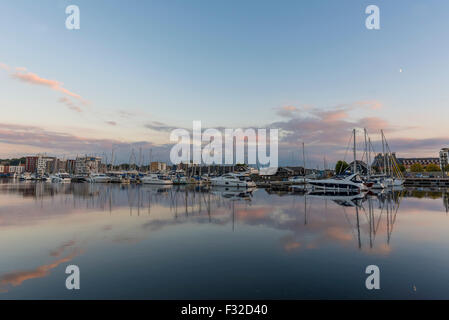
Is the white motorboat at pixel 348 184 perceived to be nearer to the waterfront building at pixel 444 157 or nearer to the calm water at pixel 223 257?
the calm water at pixel 223 257

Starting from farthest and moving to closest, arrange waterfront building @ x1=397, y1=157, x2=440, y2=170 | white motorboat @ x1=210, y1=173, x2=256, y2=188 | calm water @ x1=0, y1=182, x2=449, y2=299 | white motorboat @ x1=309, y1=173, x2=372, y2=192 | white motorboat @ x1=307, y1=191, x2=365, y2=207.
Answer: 1. waterfront building @ x1=397, y1=157, x2=440, y2=170
2. white motorboat @ x1=210, y1=173, x2=256, y2=188
3. white motorboat @ x1=309, y1=173, x2=372, y2=192
4. white motorboat @ x1=307, y1=191, x2=365, y2=207
5. calm water @ x1=0, y1=182, x2=449, y2=299

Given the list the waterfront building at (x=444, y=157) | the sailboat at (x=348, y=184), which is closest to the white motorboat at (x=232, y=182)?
the sailboat at (x=348, y=184)

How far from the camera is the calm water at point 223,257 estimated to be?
8.52m

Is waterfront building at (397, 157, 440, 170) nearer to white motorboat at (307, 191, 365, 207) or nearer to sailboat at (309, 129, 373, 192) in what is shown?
sailboat at (309, 129, 373, 192)

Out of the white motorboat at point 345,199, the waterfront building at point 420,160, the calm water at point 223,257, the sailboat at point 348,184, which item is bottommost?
the white motorboat at point 345,199

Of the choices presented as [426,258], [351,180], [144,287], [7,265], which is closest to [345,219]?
[426,258]

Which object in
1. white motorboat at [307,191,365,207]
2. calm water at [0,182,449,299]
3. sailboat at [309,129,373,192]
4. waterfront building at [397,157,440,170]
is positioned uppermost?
waterfront building at [397,157,440,170]

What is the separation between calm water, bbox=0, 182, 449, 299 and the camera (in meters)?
8.52

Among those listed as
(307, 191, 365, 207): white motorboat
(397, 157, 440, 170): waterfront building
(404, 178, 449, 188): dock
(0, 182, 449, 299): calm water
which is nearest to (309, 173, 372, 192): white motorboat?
(307, 191, 365, 207): white motorboat

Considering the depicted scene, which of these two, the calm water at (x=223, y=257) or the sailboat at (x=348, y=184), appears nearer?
the calm water at (x=223, y=257)

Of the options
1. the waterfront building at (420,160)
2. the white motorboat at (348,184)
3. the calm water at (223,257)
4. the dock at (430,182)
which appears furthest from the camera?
the waterfront building at (420,160)

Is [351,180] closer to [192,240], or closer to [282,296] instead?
[192,240]

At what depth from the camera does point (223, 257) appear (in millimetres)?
11961

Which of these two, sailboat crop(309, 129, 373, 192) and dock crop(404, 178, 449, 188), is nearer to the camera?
sailboat crop(309, 129, 373, 192)
